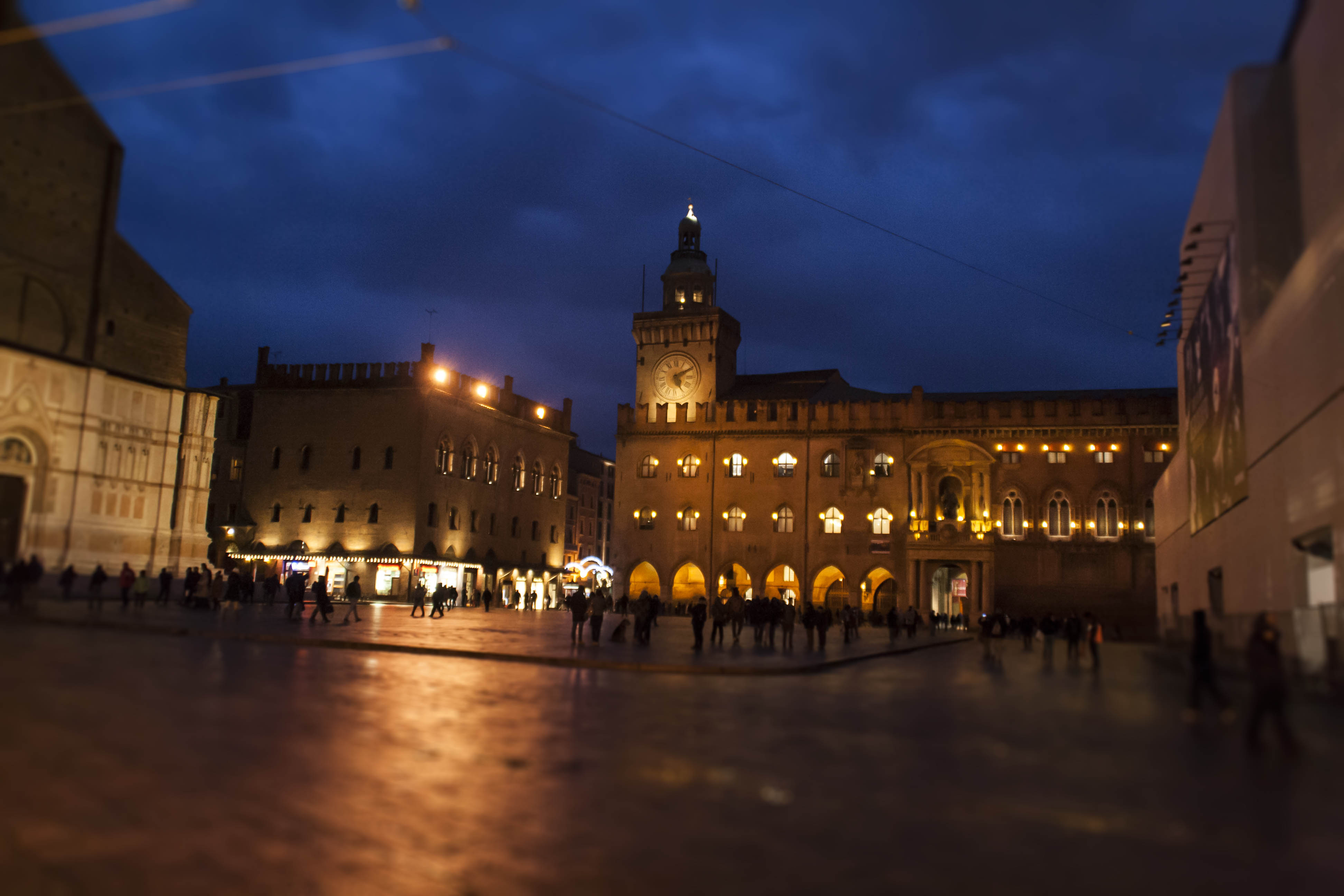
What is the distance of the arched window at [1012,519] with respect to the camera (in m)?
54.0

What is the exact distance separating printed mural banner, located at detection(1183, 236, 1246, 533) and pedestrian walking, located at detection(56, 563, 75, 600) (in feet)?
64.0

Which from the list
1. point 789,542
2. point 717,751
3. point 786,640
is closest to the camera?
point 717,751

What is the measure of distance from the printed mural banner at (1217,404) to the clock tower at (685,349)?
35.6 m

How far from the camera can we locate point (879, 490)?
56812 millimetres

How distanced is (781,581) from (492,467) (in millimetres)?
17221

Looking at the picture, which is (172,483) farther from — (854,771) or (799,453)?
(799,453)

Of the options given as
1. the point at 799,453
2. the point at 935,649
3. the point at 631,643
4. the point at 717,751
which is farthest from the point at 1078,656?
the point at 799,453

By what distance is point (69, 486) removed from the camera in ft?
23.6

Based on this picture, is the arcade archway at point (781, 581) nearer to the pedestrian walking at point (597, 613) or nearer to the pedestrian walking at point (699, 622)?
the pedestrian walking at point (699, 622)

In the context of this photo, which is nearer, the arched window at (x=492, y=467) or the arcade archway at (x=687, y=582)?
the arched window at (x=492, y=467)

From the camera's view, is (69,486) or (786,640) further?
(786,640)

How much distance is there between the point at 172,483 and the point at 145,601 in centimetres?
111

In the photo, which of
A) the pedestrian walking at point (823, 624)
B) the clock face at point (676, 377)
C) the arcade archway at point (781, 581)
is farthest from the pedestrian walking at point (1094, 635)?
the clock face at point (676, 377)

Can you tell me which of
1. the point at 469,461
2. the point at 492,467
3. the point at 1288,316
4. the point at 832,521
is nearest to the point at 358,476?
the point at 469,461
